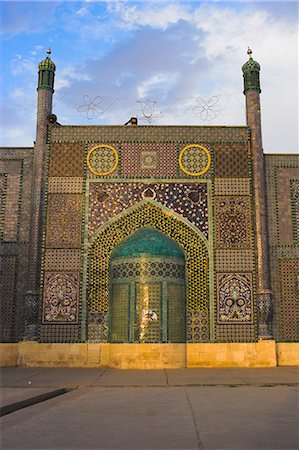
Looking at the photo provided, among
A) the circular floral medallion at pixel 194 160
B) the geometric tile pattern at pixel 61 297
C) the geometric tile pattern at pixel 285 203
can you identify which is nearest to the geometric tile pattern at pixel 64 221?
the geometric tile pattern at pixel 61 297

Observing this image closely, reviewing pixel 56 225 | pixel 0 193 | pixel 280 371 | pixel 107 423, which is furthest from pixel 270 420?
pixel 0 193

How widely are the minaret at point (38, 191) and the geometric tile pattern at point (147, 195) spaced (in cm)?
127

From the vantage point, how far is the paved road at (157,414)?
3998mm

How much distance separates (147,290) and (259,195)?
12.0ft

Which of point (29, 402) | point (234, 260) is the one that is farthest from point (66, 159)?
point (29, 402)

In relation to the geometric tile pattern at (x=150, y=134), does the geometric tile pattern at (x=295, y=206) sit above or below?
below

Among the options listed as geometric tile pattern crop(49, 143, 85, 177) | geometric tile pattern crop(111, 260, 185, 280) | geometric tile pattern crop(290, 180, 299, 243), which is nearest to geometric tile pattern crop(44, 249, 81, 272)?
geometric tile pattern crop(111, 260, 185, 280)

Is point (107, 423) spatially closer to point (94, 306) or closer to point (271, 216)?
→ point (94, 306)

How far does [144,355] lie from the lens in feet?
Result: 36.2

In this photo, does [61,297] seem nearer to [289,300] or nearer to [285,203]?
[289,300]

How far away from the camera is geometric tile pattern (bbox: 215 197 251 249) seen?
38.3 feet

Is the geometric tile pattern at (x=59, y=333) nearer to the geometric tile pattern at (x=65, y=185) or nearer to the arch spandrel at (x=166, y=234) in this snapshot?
the arch spandrel at (x=166, y=234)

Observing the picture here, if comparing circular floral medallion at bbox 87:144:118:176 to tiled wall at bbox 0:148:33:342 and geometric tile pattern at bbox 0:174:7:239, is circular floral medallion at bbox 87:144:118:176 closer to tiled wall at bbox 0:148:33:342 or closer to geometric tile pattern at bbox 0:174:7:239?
tiled wall at bbox 0:148:33:342

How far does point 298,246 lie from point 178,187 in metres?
3.36
